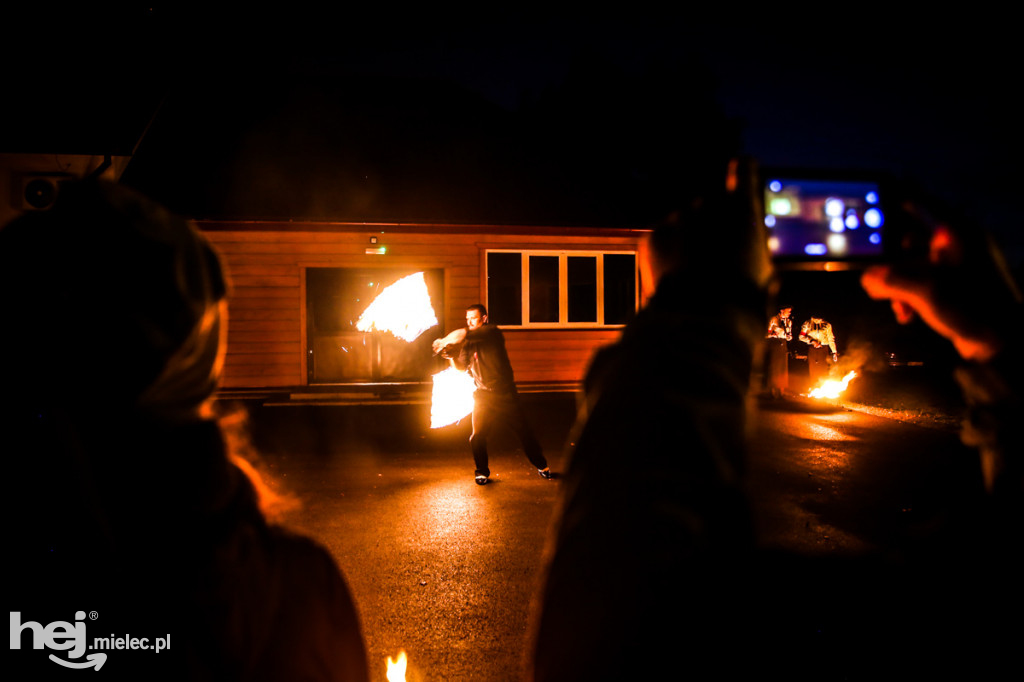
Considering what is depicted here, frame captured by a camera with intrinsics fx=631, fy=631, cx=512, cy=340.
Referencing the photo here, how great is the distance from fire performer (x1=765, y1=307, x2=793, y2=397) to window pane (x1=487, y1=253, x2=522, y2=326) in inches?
225

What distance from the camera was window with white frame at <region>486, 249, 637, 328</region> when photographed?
47.3 ft

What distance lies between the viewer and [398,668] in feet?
11.7

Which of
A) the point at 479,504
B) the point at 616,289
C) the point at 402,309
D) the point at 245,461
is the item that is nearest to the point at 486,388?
the point at 479,504

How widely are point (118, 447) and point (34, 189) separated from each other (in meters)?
14.0

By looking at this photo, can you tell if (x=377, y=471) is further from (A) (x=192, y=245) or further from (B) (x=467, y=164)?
(B) (x=467, y=164)

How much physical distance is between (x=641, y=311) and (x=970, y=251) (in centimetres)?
82

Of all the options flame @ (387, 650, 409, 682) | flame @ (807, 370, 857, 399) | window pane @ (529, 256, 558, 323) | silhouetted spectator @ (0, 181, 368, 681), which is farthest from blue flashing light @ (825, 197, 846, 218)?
flame @ (807, 370, 857, 399)

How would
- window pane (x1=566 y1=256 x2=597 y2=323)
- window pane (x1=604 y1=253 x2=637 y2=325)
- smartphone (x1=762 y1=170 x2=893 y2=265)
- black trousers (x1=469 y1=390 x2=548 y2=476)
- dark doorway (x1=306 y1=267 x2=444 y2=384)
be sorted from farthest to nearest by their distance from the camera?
window pane (x1=604 y1=253 x2=637 y2=325)
window pane (x1=566 y1=256 x2=597 y2=323)
dark doorway (x1=306 y1=267 x2=444 y2=384)
black trousers (x1=469 y1=390 x2=548 y2=476)
smartphone (x1=762 y1=170 x2=893 y2=265)

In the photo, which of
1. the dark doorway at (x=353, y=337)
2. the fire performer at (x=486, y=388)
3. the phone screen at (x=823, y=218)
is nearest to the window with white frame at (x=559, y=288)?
the dark doorway at (x=353, y=337)

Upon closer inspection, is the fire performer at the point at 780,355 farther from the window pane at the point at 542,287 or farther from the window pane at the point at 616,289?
the window pane at the point at 542,287

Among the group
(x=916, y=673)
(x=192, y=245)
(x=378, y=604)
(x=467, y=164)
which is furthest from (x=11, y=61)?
(x=916, y=673)

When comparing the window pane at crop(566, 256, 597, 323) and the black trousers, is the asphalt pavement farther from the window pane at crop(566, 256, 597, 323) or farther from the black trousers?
the window pane at crop(566, 256, 597, 323)

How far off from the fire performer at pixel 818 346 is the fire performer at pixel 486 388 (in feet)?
27.3

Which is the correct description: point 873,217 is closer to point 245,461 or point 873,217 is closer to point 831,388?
point 245,461
